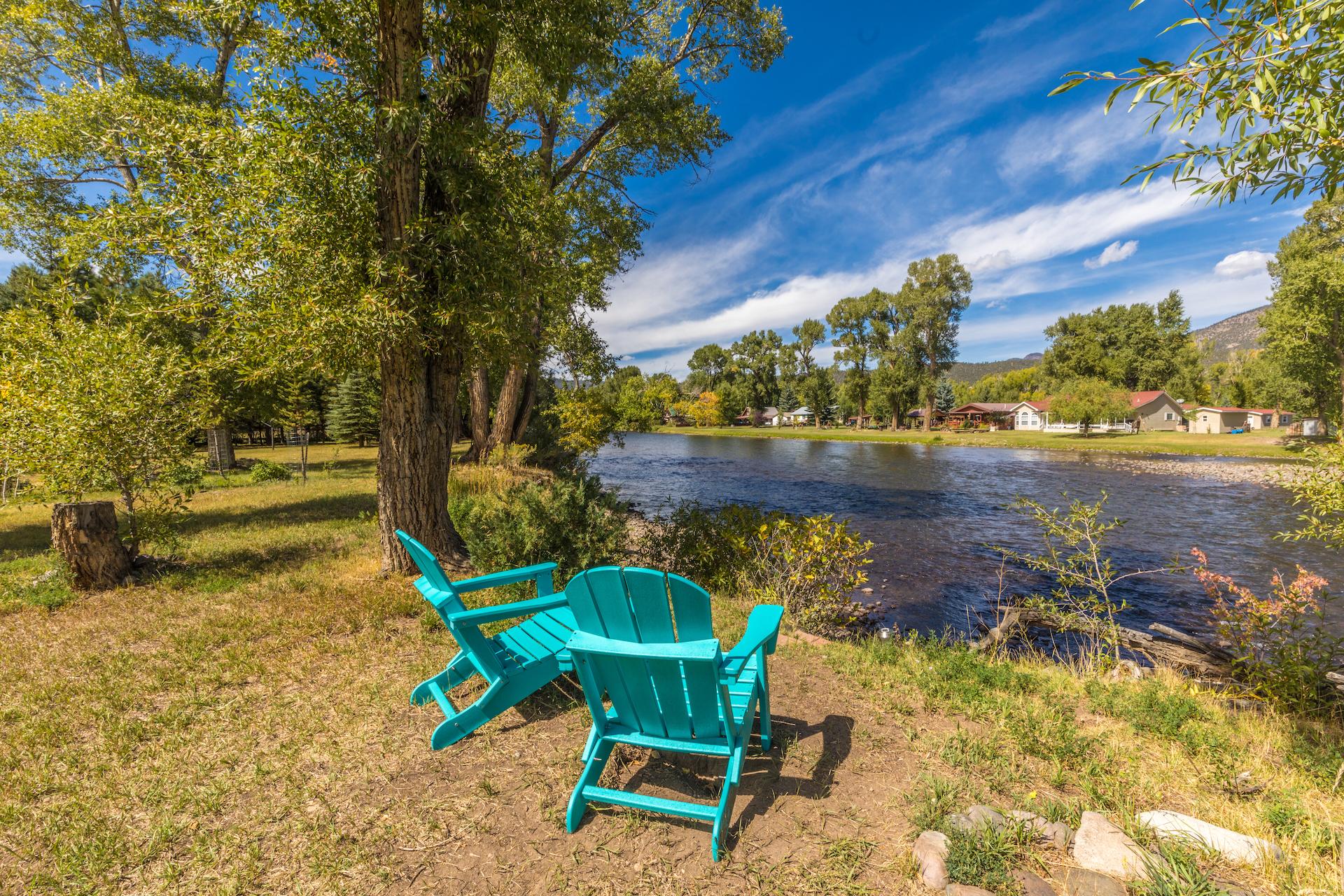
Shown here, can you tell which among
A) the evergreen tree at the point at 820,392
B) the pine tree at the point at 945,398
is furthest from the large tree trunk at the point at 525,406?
the pine tree at the point at 945,398

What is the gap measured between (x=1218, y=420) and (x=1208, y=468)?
46370 millimetres

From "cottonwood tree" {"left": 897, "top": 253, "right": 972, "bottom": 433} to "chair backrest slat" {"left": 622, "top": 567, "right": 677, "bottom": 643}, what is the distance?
55.5m

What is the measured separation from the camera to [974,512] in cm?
1571

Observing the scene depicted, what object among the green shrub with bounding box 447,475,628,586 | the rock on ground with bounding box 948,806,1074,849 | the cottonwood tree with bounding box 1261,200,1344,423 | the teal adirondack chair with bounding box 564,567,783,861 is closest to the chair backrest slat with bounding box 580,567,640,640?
the teal adirondack chair with bounding box 564,567,783,861

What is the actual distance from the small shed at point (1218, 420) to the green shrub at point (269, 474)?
81.6 metres

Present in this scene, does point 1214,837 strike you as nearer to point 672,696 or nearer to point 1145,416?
point 672,696

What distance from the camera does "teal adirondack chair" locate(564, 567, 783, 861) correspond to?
232cm

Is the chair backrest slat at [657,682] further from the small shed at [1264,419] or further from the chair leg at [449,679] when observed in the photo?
the small shed at [1264,419]

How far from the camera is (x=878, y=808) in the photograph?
8.54ft

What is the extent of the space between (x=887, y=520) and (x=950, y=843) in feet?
44.0

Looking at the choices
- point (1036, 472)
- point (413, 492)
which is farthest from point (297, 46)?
point (1036, 472)

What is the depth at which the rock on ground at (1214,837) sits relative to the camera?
6.95ft

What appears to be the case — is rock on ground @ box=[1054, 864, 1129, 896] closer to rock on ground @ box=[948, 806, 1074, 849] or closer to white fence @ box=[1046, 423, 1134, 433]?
rock on ground @ box=[948, 806, 1074, 849]

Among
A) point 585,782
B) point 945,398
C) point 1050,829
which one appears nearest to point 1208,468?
point 1050,829
